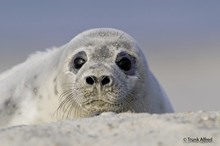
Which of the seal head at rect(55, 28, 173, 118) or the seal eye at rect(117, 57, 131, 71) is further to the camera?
the seal eye at rect(117, 57, 131, 71)

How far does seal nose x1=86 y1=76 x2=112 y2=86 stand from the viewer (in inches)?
232

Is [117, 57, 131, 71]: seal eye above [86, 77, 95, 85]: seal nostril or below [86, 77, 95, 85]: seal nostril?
above

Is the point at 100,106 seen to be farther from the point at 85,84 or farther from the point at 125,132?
the point at 125,132

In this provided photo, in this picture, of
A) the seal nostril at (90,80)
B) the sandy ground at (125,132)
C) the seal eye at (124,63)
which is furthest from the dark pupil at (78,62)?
the sandy ground at (125,132)

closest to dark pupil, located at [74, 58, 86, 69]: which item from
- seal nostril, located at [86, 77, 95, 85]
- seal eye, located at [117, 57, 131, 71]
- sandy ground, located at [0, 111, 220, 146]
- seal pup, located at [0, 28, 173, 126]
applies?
seal pup, located at [0, 28, 173, 126]

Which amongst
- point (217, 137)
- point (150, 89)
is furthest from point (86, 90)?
point (217, 137)

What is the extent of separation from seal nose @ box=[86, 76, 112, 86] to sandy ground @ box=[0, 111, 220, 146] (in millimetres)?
2302

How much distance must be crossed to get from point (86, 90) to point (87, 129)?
2652 mm

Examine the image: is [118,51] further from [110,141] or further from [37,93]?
[110,141]

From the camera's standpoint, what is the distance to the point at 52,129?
3283 millimetres

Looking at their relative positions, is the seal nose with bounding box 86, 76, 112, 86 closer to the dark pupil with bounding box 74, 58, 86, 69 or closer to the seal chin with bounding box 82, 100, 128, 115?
the seal chin with bounding box 82, 100, 128, 115

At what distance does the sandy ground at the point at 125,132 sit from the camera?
303 centimetres

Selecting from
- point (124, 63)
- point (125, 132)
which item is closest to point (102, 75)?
point (124, 63)

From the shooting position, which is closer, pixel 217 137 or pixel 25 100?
pixel 217 137
